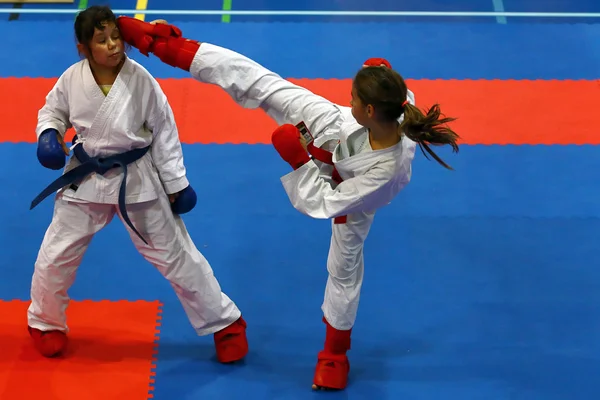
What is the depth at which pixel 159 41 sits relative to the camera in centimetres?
331

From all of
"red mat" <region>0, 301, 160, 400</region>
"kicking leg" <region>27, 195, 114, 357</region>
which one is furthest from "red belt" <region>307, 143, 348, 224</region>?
"red mat" <region>0, 301, 160, 400</region>

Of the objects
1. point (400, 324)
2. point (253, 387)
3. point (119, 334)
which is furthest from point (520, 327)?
point (119, 334)

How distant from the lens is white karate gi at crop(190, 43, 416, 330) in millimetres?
3201

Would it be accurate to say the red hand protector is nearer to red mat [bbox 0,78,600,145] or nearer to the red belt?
the red belt

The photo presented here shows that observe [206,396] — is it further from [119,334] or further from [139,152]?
[139,152]

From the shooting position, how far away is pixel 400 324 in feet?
14.1

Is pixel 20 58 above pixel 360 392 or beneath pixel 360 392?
above

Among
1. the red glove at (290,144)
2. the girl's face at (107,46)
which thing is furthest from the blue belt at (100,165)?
the red glove at (290,144)

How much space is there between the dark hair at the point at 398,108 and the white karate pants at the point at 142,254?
1101mm

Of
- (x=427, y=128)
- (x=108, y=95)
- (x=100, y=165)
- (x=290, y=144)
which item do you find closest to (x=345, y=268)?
(x=290, y=144)

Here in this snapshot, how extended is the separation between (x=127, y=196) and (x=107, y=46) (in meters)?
0.69

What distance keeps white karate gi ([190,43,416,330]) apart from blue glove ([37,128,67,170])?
0.66m

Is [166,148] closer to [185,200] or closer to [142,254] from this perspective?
[185,200]

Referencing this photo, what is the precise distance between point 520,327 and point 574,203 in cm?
123
